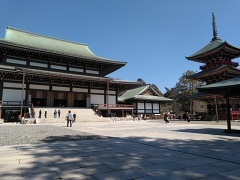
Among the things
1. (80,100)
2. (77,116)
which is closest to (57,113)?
(77,116)

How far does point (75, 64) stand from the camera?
105 ft

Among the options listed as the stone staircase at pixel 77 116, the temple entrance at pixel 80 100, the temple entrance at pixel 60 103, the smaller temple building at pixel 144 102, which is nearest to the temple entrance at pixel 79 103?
the temple entrance at pixel 80 100

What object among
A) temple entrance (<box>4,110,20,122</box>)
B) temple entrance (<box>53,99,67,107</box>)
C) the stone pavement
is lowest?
the stone pavement

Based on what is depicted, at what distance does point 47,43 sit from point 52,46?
1.26 m

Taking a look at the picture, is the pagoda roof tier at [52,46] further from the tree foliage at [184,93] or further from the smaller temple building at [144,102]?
the tree foliage at [184,93]

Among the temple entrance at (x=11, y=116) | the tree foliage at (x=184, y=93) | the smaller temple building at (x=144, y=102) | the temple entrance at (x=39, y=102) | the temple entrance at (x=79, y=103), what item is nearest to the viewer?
the temple entrance at (x=11, y=116)

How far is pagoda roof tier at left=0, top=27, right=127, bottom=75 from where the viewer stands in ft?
93.8

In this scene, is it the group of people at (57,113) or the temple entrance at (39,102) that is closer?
the group of people at (57,113)

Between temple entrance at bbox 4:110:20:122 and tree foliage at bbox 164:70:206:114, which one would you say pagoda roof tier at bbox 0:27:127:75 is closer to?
temple entrance at bbox 4:110:20:122

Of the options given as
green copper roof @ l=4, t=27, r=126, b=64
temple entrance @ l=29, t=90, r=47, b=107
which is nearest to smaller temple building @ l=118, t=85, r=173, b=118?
green copper roof @ l=4, t=27, r=126, b=64

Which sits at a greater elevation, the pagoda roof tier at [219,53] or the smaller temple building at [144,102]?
the pagoda roof tier at [219,53]

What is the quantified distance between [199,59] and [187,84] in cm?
1708

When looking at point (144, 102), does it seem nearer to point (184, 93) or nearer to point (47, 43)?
point (184, 93)

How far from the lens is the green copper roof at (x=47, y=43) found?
30062 mm
